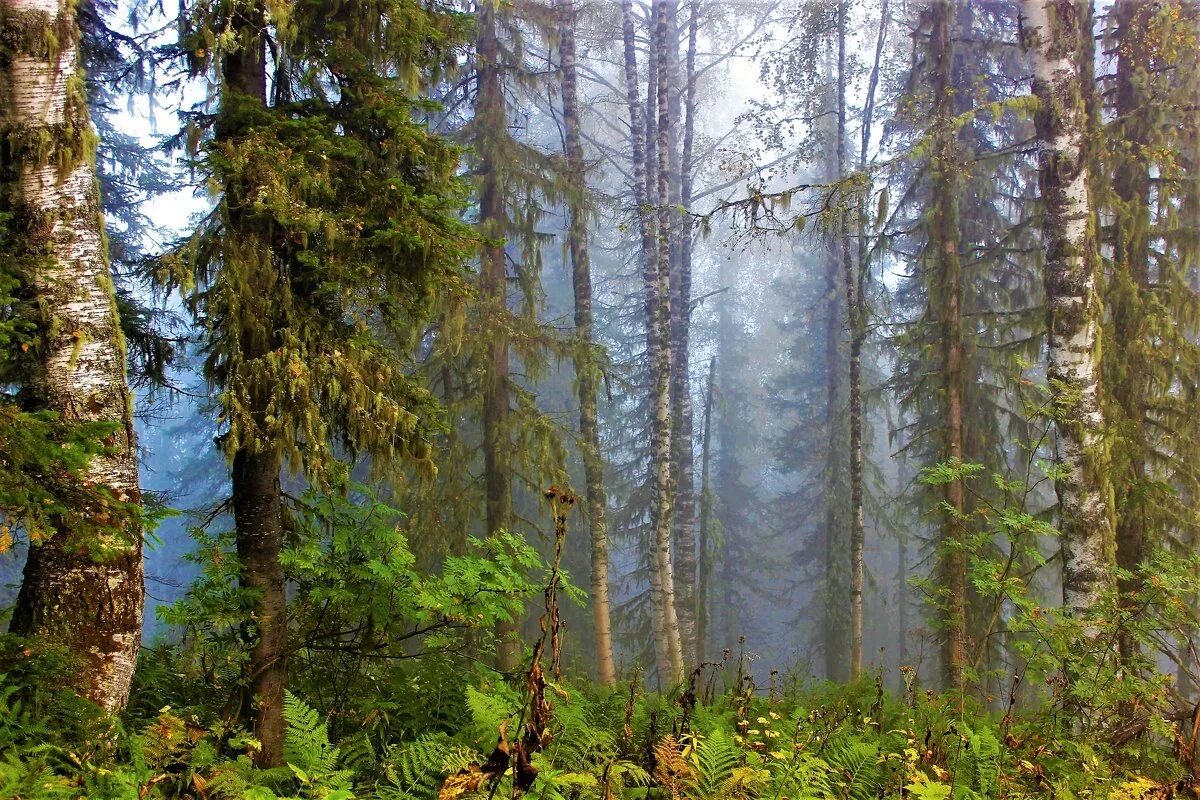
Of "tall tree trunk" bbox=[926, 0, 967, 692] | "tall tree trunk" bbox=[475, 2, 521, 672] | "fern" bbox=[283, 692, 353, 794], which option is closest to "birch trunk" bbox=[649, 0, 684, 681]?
"tall tree trunk" bbox=[475, 2, 521, 672]

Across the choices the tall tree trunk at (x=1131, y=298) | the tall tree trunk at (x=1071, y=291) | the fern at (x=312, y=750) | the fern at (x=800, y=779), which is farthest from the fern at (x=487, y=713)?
the tall tree trunk at (x=1131, y=298)

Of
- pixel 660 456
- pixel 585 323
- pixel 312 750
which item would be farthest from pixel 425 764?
pixel 660 456

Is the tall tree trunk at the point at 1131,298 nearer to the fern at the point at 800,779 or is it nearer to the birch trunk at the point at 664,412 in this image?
the birch trunk at the point at 664,412

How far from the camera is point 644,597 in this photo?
52.3 ft

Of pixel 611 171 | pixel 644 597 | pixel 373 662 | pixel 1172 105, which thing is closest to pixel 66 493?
pixel 373 662

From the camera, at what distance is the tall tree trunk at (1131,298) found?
7.90 meters

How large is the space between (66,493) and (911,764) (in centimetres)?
419

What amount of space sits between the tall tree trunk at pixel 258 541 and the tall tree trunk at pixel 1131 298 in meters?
8.28

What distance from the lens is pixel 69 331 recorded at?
3652mm

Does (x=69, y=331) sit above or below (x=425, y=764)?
above

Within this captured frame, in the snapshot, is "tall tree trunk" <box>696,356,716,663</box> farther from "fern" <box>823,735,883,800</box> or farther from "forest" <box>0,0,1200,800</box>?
"fern" <box>823,735,883,800</box>

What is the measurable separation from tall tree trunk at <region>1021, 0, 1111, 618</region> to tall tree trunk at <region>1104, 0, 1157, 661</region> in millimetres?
1338

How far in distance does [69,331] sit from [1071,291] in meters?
8.00

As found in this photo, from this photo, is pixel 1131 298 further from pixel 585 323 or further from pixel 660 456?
pixel 585 323
